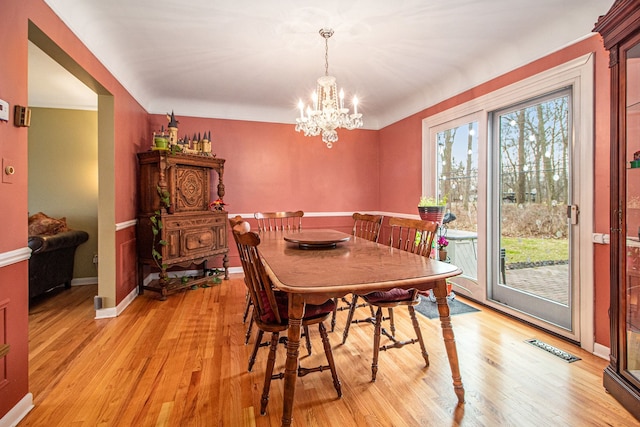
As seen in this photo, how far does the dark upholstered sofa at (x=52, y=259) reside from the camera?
10.6 feet

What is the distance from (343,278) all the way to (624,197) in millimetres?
1650

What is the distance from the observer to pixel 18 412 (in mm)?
1646

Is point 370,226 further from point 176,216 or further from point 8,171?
point 8,171

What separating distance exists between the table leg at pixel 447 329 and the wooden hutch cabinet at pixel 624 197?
871mm

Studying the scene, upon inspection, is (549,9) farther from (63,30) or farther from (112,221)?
(112,221)

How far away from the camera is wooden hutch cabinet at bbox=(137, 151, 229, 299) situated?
3.66 m

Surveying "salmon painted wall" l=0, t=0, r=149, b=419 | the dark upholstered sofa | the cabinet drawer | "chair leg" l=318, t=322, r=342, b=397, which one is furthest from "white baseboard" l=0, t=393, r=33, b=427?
the cabinet drawer

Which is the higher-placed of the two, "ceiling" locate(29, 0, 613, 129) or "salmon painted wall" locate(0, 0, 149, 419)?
"ceiling" locate(29, 0, 613, 129)

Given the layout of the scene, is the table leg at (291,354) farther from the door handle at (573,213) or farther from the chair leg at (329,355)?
the door handle at (573,213)

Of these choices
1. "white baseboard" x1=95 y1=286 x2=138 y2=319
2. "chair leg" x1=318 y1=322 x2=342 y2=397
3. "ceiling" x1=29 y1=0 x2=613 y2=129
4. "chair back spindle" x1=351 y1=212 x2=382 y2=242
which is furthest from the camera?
"white baseboard" x1=95 y1=286 x2=138 y2=319

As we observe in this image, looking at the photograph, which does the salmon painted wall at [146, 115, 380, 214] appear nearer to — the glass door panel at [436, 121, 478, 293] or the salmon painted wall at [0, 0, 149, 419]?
the glass door panel at [436, 121, 478, 293]

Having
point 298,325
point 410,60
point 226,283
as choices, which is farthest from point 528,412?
point 226,283

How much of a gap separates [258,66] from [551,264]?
3.43 metres

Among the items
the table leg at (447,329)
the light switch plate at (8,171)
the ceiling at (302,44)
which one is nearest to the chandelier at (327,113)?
the ceiling at (302,44)
